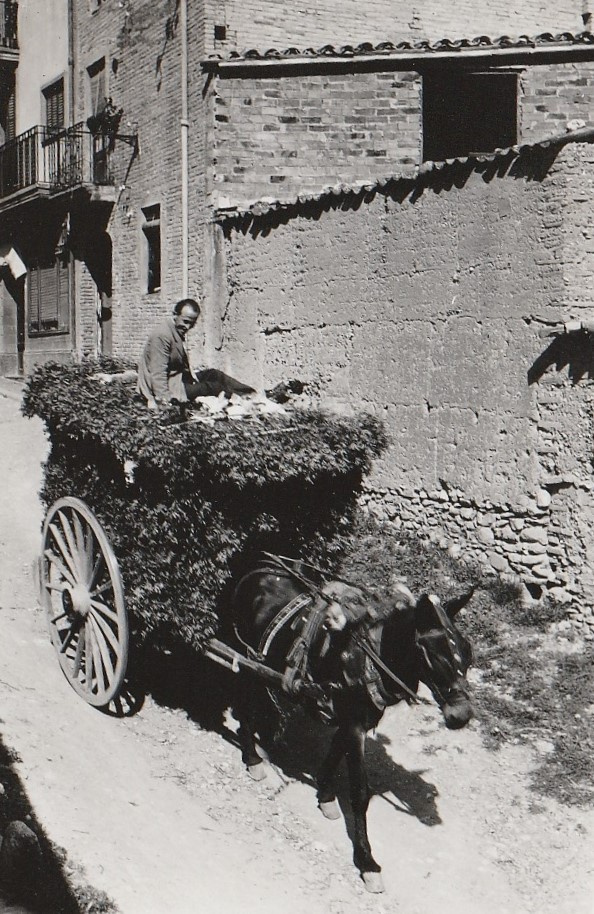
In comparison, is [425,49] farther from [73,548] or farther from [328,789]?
[328,789]

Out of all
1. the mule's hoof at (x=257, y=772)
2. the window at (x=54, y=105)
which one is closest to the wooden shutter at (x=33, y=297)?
the window at (x=54, y=105)

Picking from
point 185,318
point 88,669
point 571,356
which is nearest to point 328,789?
point 88,669

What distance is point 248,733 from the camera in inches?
256

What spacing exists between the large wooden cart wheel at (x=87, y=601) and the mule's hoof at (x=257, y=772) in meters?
1.04

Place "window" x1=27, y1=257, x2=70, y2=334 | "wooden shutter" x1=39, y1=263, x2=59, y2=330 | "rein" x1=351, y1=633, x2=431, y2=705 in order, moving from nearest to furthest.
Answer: "rein" x1=351, y1=633, x2=431, y2=705 < "window" x1=27, y1=257, x2=70, y2=334 < "wooden shutter" x1=39, y1=263, x2=59, y2=330

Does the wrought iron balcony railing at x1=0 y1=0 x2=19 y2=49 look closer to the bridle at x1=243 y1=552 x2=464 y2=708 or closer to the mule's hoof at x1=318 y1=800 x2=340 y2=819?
the bridle at x1=243 y1=552 x2=464 y2=708

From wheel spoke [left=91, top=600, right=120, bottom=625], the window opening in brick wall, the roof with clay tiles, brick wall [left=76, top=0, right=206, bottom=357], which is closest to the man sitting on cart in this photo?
wheel spoke [left=91, top=600, right=120, bottom=625]

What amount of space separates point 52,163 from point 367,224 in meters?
11.8

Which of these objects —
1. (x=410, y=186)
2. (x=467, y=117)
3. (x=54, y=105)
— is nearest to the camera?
(x=410, y=186)

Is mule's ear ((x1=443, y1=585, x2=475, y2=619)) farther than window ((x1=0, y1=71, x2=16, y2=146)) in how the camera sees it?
No

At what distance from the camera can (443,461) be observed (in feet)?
32.7

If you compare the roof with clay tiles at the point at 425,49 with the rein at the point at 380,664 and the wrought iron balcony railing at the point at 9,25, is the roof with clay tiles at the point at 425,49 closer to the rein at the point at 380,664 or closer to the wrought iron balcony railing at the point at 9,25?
the wrought iron balcony railing at the point at 9,25

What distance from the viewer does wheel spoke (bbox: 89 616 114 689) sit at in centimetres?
653

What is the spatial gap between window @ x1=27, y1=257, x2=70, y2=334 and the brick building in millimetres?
75
